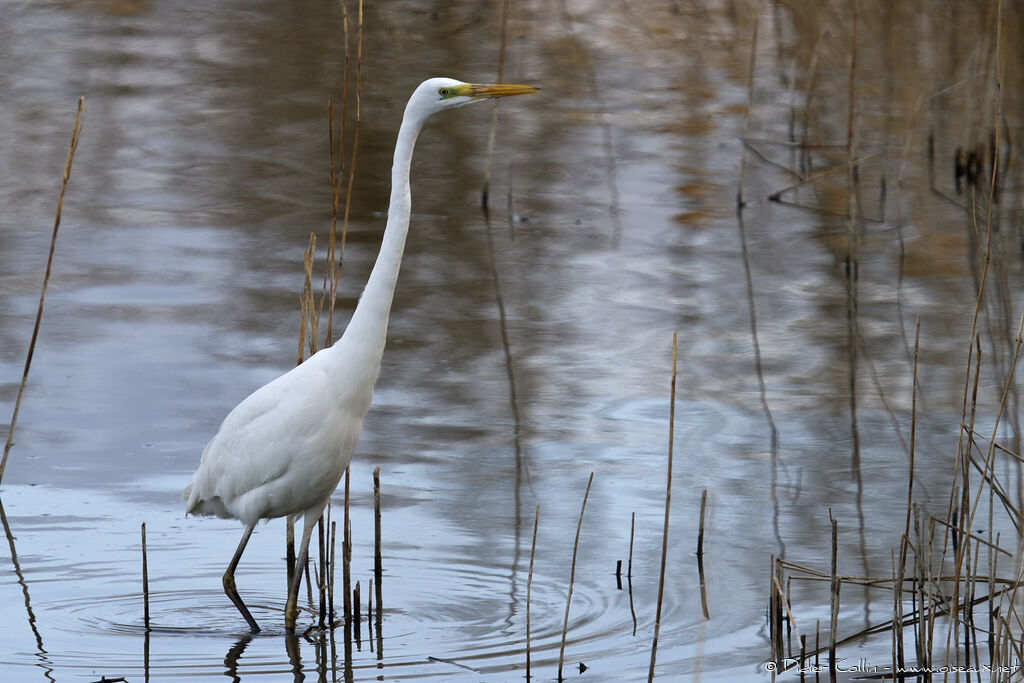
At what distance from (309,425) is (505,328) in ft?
11.9

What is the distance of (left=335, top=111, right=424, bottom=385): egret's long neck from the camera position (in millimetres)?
4199

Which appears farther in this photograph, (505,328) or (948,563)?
(505,328)

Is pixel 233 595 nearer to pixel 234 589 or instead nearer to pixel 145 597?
pixel 234 589

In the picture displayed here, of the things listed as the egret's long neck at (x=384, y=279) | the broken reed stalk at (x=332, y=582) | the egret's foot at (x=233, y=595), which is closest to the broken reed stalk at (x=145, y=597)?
the egret's foot at (x=233, y=595)

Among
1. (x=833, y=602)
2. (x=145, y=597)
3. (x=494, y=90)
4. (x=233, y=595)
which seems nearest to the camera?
(x=833, y=602)

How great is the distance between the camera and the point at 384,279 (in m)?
4.28

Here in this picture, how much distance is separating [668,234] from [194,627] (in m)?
6.34

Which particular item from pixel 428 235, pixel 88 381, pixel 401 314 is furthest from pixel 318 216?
pixel 88 381

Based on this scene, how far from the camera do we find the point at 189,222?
9.94 m

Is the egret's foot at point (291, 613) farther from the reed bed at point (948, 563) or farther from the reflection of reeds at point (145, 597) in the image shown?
the reed bed at point (948, 563)

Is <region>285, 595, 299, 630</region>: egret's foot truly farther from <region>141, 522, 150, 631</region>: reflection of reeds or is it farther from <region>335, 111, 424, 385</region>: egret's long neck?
<region>335, 111, 424, 385</region>: egret's long neck

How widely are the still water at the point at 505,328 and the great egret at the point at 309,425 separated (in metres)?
0.39

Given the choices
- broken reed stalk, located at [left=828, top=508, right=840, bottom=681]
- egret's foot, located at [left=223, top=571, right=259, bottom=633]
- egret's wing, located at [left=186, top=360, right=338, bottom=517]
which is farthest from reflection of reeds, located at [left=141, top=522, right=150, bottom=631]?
broken reed stalk, located at [left=828, top=508, right=840, bottom=681]

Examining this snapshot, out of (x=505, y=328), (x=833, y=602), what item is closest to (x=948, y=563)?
(x=833, y=602)
